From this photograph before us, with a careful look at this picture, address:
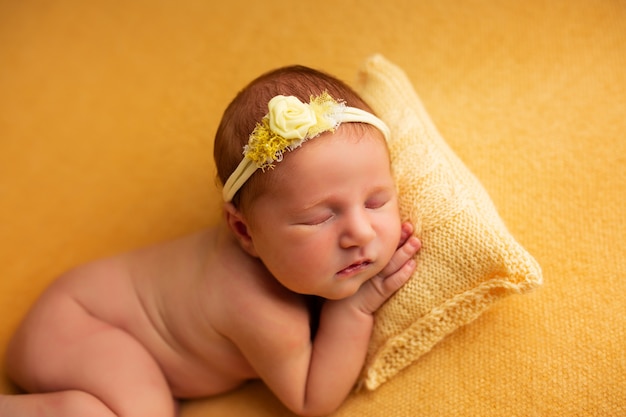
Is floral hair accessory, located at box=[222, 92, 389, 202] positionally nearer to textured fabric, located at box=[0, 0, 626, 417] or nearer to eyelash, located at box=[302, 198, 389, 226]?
eyelash, located at box=[302, 198, 389, 226]

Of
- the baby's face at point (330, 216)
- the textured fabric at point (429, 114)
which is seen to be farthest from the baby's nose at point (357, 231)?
the textured fabric at point (429, 114)

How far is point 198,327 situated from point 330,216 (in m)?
0.40

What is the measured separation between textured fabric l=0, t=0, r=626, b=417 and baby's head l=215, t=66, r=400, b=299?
11.3 inches

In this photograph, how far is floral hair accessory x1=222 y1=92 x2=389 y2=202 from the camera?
1.02 m

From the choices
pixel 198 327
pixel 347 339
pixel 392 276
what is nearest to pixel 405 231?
pixel 392 276

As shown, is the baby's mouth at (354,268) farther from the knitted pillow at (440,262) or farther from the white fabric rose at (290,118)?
the white fabric rose at (290,118)

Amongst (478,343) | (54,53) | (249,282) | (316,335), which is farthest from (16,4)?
(478,343)

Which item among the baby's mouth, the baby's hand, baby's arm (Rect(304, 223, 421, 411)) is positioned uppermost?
the baby's mouth

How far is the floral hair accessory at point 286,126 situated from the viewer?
102 centimetres

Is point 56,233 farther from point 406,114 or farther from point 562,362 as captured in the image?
point 562,362

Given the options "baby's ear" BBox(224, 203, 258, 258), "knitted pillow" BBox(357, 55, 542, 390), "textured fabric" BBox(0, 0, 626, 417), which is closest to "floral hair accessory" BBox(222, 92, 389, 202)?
"baby's ear" BBox(224, 203, 258, 258)

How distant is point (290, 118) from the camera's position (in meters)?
1.02

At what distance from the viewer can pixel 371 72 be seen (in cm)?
146

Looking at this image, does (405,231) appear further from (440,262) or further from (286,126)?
(286,126)
